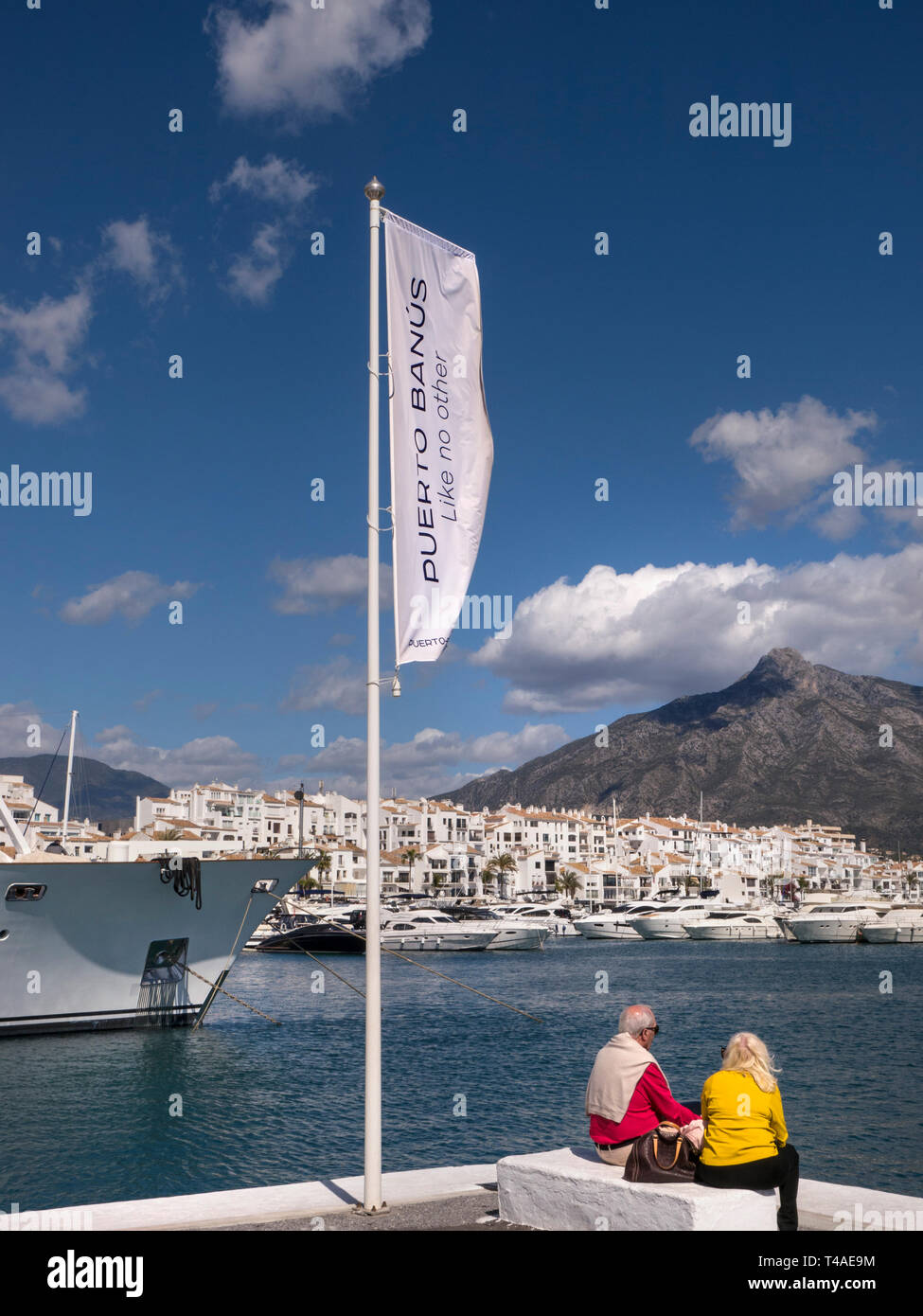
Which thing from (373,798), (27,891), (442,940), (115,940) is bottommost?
(442,940)

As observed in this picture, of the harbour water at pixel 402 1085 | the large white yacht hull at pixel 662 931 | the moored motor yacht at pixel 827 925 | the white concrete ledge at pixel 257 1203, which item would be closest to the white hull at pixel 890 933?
the moored motor yacht at pixel 827 925

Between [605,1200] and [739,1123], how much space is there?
35.2 inches

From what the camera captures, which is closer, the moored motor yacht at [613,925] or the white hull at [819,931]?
the white hull at [819,931]

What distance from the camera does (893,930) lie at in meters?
85.1

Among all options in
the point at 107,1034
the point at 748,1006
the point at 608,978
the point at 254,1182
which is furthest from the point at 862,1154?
the point at 608,978

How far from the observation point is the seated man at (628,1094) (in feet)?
21.9

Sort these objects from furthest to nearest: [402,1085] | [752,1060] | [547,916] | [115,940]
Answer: [547,916] < [115,940] < [402,1085] < [752,1060]

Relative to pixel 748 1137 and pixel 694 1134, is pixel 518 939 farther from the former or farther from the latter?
pixel 748 1137

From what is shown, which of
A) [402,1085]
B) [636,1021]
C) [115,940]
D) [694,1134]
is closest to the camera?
[694,1134]

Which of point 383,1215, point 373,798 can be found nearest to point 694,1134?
point 383,1215

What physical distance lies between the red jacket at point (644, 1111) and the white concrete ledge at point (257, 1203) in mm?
1589

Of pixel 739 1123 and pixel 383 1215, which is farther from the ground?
pixel 739 1123

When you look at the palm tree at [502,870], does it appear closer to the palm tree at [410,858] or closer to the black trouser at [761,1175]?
the palm tree at [410,858]

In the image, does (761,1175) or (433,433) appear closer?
(761,1175)
